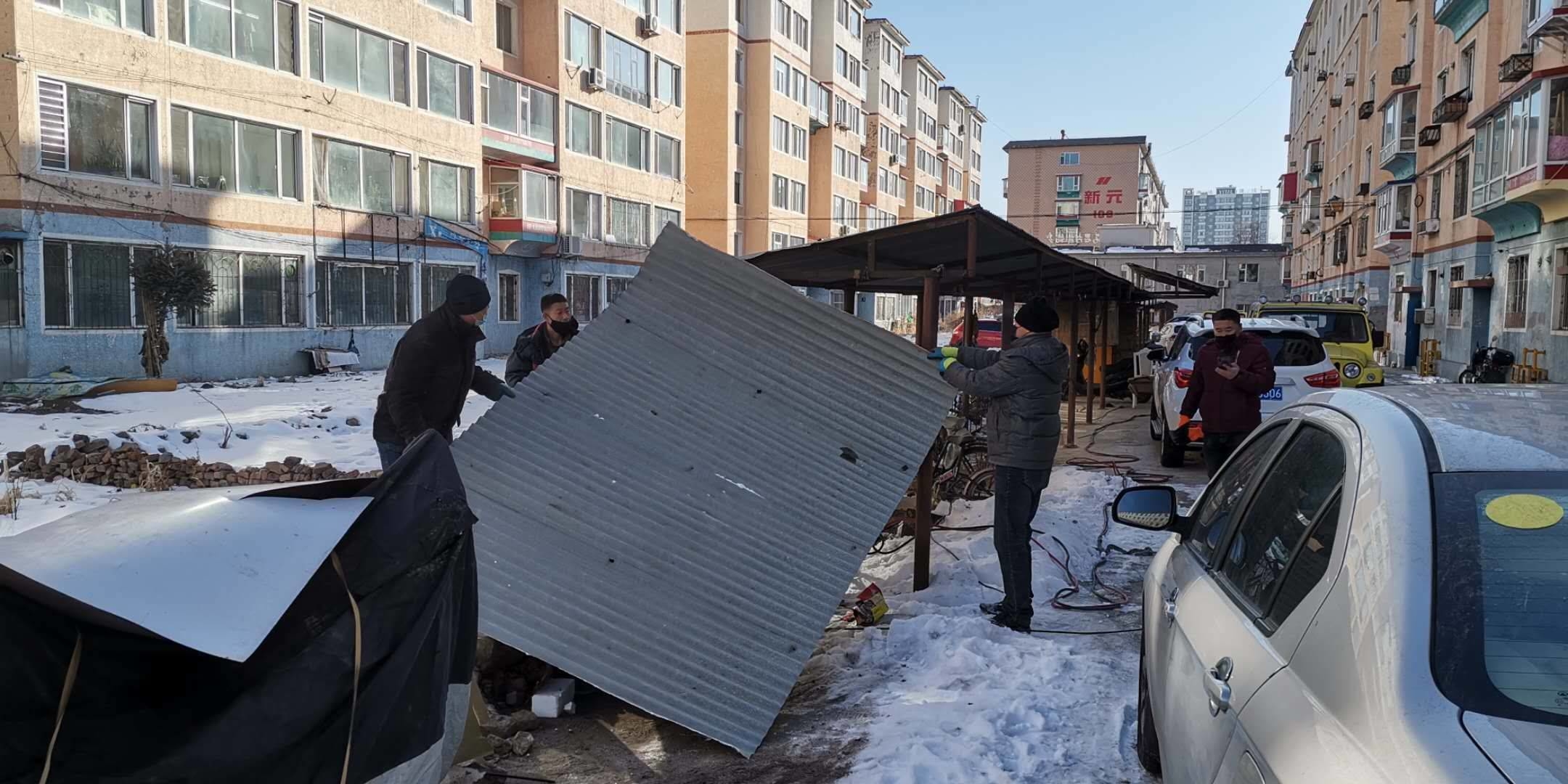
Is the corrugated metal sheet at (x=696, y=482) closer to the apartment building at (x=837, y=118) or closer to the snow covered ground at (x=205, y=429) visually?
the snow covered ground at (x=205, y=429)

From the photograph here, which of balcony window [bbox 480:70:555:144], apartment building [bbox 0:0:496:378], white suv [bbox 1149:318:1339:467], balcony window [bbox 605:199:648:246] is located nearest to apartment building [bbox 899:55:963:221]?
balcony window [bbox 605:199:648:246]

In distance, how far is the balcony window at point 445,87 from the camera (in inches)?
1091

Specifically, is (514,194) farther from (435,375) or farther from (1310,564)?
(1310,564)

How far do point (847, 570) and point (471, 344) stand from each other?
2.72 metres

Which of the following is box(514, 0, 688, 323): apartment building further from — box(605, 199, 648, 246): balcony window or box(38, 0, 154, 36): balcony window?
box(38, 0, 154, 36): balcony window

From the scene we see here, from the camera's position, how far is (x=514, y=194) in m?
32.0

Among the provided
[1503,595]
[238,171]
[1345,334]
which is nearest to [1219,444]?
[1503,595]

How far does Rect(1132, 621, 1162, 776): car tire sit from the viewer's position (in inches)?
148

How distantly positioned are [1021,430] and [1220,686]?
3572 mm

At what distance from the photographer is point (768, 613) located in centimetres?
445

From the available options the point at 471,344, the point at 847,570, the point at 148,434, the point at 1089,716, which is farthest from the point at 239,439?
the point at 1089,716

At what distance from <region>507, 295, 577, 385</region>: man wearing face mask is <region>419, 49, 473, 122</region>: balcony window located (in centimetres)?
2229

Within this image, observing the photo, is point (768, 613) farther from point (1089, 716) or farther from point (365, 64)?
point (365, 64)

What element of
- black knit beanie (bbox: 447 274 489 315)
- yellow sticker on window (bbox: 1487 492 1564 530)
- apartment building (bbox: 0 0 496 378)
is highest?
apartment building (bbox: 0 0 496 378)
